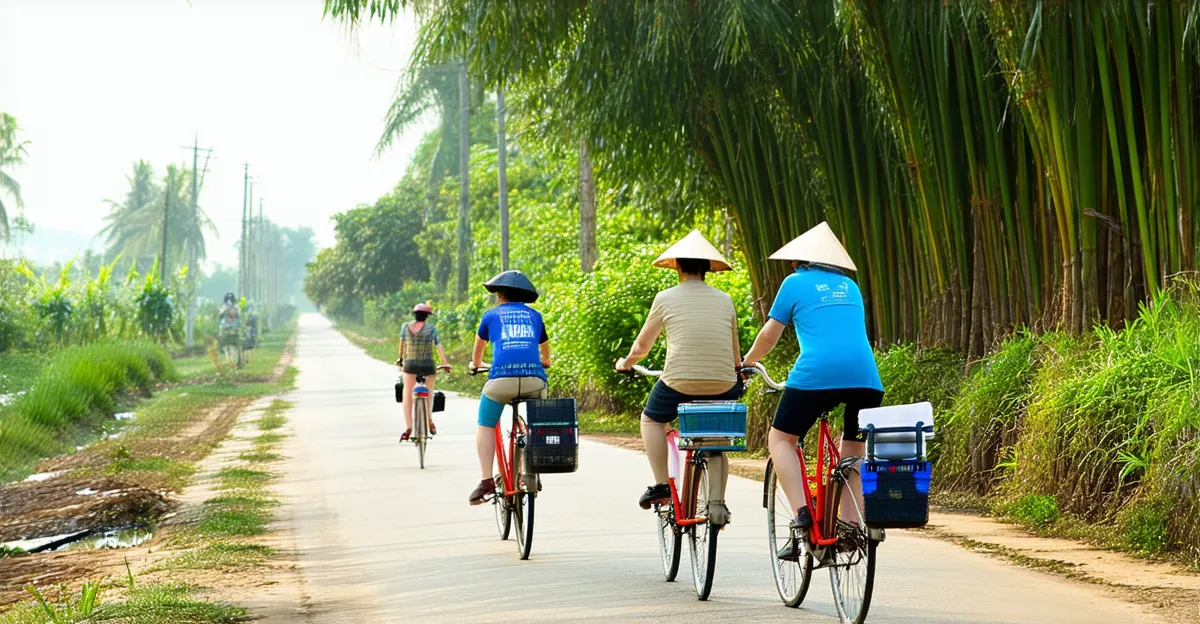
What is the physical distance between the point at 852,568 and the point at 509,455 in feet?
12.3

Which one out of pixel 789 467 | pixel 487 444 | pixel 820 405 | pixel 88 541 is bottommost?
pixel 88 541

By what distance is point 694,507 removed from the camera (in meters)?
7.86

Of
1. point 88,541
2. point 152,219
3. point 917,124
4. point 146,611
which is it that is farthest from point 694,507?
point 152,219

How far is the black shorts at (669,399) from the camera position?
8.09 m

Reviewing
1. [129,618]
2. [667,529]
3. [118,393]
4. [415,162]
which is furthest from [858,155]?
[415,162]

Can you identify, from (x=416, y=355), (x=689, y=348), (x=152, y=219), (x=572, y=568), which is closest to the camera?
(x=689, y=348)

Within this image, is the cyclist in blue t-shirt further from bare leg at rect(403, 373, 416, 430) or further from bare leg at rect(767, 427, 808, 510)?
bare leg at rect(403, 373, 416, 430)

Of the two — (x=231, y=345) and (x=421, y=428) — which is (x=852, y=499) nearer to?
(x=421, y=428)

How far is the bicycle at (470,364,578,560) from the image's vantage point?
9359 mm

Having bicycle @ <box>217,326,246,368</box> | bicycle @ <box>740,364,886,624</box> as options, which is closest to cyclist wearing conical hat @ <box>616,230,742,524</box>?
bicycle @ <box>740,364,886,624</box>

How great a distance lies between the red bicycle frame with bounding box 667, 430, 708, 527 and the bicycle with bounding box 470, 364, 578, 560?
132 cm

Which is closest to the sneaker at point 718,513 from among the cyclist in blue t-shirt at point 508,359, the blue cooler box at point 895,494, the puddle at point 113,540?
the blue cooler box at point 895,494

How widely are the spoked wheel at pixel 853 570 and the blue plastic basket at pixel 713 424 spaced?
0.82 metres

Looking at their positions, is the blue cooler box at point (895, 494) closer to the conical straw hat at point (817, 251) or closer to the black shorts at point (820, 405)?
the black shorts at point (820, 405)
